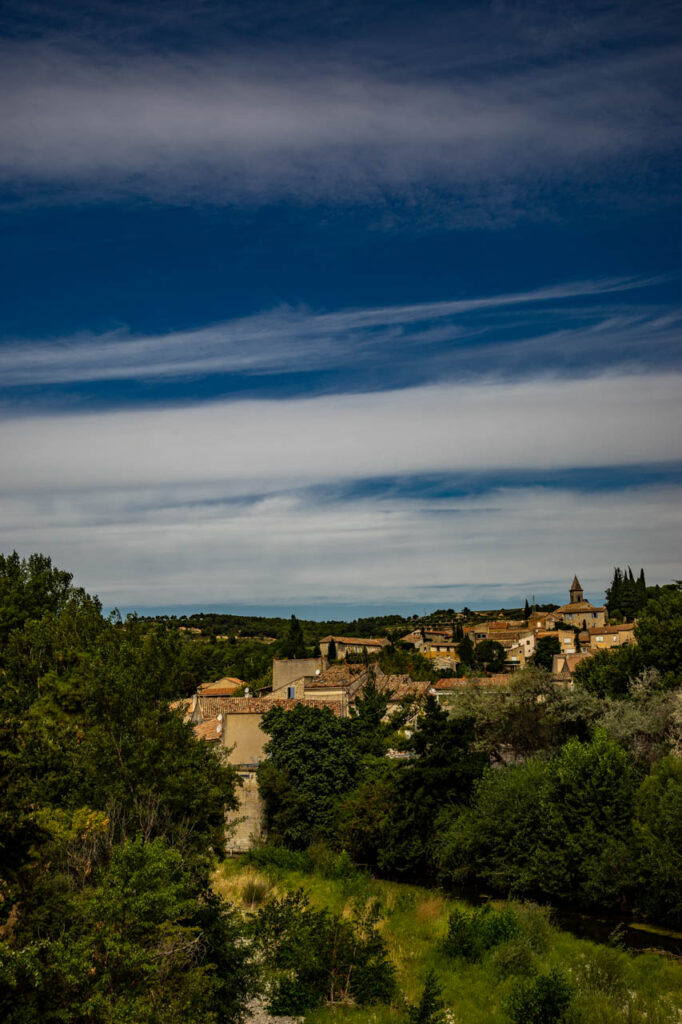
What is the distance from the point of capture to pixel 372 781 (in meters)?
37.0

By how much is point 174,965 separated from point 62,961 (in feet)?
9.08

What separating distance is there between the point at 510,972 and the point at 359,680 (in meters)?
31.6

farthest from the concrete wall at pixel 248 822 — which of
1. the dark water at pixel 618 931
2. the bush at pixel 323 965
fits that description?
the bush at pixel 323 965

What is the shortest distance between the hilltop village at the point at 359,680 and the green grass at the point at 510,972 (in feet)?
21.5

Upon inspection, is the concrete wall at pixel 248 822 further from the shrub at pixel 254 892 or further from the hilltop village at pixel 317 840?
the shrub at pixel 254 892

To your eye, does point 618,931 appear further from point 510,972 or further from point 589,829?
point 510,972

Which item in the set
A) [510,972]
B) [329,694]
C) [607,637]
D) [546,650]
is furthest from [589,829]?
[607,637]

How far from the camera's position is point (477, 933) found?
23469 mm

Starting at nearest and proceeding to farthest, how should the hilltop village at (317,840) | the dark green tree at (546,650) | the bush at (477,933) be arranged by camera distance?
the hilltop village at (317,840) < the bush at (477,933) < the dark green tree at (546,650)

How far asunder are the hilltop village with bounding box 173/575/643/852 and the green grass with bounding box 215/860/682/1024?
6.54 meters

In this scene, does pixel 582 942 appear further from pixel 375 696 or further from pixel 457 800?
pixel 375 696

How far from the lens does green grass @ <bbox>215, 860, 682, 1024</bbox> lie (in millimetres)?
18375

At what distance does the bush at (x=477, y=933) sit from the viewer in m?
23.0

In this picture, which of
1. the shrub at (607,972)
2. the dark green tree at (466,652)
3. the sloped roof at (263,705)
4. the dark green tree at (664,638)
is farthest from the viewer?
the dark green tree at (466,652)
